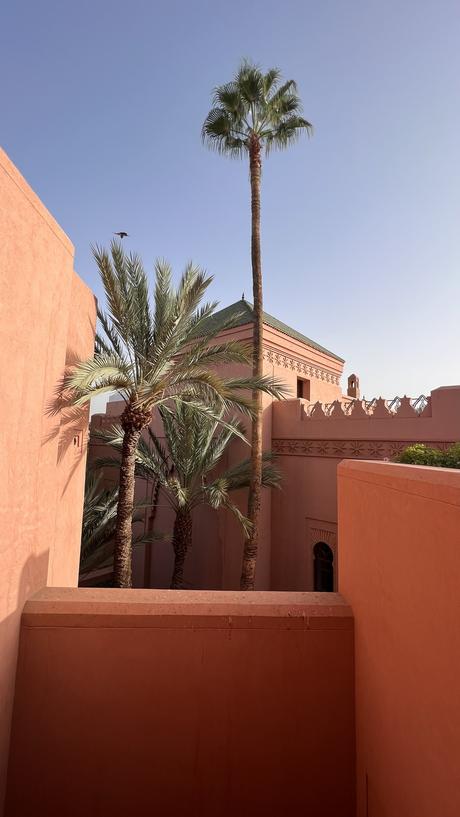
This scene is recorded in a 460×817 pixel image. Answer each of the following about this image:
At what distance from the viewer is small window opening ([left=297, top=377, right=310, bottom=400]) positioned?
1288 cm

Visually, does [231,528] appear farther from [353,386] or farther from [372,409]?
[353,386]

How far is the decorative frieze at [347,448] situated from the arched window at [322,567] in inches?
88.6

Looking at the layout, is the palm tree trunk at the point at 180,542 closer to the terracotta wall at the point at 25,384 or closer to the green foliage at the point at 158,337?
the green foliage at the point at 158,337

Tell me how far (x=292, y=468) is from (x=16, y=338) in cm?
899

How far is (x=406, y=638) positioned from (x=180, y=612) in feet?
3.84

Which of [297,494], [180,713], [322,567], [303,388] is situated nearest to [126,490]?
[180,713]

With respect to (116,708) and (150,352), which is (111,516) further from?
(116,708)

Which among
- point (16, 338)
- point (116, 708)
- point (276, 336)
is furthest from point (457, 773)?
point (276, 336)

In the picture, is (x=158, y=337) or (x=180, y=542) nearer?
(x=158, y=337)

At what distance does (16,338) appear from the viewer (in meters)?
1.96

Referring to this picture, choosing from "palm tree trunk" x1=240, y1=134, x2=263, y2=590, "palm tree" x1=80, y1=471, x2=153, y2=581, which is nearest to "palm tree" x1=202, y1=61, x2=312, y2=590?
"palm tree trunk" x1=240, y1=134, x2=263, y2=590

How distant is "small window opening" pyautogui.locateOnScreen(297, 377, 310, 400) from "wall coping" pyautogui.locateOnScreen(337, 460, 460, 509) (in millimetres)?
10949

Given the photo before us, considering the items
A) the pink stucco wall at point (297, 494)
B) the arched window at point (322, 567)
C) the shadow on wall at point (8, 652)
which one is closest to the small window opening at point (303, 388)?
the pink stucco wall at point (297, 494)

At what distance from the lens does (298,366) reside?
490 inches
